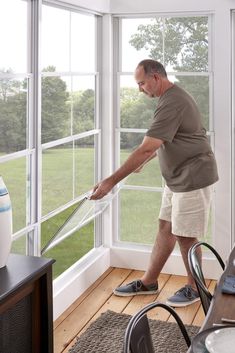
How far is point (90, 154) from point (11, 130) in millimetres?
1458

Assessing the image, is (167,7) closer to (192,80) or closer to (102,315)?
(192,80)

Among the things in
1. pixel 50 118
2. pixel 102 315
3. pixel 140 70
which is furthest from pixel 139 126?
pixel 102 315

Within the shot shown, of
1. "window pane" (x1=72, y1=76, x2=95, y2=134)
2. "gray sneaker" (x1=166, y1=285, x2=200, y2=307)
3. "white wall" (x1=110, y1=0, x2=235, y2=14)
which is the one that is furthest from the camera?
"white wall" (x1=110, y1=0, x2=235, y2=14)

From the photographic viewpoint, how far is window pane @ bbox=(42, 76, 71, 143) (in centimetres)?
382

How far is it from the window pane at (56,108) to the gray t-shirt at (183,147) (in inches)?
26.5

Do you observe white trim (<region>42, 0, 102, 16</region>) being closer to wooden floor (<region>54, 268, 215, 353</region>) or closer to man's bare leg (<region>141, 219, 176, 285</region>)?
man's bare leg (<region>141, 219, 176, 285</region>)

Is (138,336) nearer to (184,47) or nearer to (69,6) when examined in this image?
(69,6)

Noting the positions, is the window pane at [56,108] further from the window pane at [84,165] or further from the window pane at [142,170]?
the window pane at [142,170]

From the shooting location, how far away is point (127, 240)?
5090mm

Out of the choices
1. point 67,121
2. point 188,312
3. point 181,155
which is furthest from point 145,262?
point 67,121

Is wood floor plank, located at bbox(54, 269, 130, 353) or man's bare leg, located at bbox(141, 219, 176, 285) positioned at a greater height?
man's bare leg, located at bbox(141, 219, 176, 285)

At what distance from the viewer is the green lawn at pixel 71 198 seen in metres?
3.50

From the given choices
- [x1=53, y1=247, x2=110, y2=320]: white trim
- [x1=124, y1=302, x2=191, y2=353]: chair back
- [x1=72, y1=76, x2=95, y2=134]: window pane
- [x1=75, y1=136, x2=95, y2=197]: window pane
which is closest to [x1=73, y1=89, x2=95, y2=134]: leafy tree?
[x1=72, y1=76, x2=95, y2=134]: window pane

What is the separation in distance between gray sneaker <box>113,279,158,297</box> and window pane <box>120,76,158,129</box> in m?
1.34
